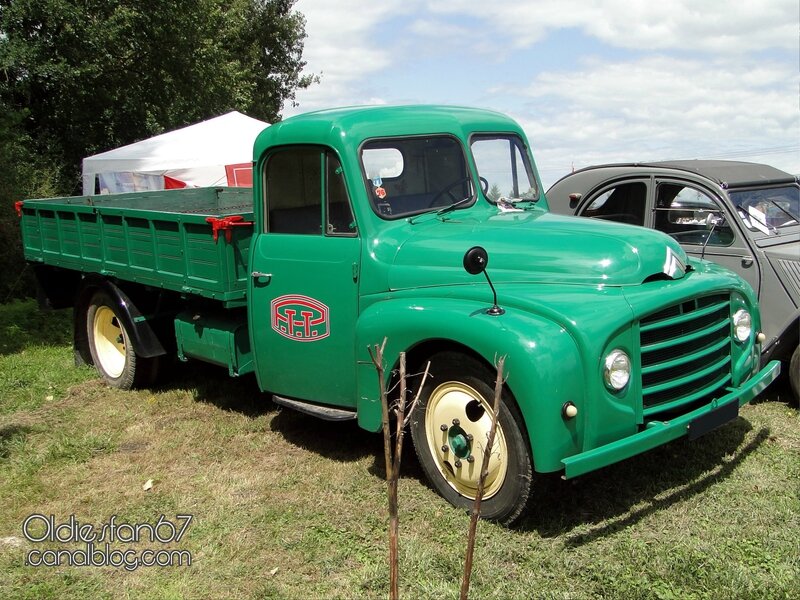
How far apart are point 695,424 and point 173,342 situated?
4198 mm

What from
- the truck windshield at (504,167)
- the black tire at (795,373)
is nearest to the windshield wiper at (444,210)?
Result: the truck windshield at (504,167)

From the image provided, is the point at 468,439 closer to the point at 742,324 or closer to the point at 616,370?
the point at 616,370

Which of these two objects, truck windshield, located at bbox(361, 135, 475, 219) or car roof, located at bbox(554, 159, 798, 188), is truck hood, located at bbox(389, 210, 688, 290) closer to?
truck windshield, located at bbox(361, 135, 475, 219)

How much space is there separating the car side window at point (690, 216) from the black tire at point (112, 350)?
4.35 meters

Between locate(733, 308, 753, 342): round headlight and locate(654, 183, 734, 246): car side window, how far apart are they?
1.58 meters

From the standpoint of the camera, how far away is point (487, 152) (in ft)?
15.9

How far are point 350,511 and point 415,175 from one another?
1.95 m

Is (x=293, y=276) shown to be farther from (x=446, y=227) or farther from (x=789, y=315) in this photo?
(x=789, y=315)

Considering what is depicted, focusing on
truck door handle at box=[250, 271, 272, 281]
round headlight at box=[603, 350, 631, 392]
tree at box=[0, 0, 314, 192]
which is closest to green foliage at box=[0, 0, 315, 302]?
tree at box=[0, 0, 314, 192]

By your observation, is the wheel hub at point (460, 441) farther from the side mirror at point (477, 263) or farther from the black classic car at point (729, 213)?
the black classic car at point (729, 213)

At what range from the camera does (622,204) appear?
6.62 m

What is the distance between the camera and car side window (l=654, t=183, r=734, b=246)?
5832mm

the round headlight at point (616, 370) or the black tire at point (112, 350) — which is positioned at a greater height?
the round headlight at point (616, 370)

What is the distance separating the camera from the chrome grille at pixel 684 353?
3.64 metres
